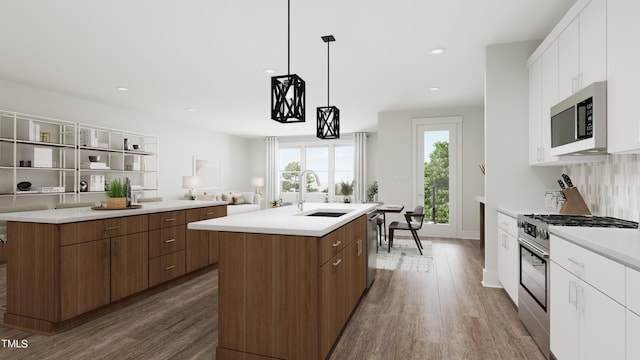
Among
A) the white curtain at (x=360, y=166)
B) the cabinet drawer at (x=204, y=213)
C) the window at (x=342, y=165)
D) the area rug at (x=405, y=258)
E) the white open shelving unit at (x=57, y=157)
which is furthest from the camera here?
the window at (x=342, y=165)

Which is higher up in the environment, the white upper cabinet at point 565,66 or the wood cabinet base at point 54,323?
the white upper cabinet at point 565,66

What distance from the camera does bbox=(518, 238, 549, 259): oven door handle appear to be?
2059 mm

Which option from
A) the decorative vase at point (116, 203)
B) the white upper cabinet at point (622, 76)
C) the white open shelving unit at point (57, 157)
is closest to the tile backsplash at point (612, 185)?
the white upper cabinet at point (622, 76)

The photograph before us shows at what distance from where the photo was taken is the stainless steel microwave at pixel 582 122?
6.60ft

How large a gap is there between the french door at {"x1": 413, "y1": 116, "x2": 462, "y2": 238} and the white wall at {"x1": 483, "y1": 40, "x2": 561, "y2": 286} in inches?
124

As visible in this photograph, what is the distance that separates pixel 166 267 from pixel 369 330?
213 cm

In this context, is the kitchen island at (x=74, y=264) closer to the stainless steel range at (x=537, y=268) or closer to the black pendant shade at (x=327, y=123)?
the black pendant shade at (x=327, y=123)

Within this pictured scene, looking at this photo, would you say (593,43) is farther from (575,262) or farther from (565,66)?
(575,262)

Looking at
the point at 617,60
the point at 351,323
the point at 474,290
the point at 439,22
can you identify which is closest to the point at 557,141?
the point at 617,60

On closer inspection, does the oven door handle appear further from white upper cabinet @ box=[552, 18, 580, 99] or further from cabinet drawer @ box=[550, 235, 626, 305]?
white upper cabinet @ box=[552, 18, 580, 99]

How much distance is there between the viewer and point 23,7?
281 cm

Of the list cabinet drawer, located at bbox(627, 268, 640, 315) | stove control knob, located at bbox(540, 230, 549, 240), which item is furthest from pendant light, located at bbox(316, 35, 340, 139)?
cabinet drawer, located at bbox(627, 268, 640, 315)

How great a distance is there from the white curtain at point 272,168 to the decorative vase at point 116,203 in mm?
7653

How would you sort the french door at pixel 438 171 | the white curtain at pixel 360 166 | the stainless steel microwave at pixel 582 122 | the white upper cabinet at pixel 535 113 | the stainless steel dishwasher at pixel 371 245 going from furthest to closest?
the white curtain at pixel 360 166, the french door at pixel 438 171, the stainless steel dishwasher at pixel 371 245, the white upper cabinet at pixel 535 113, the stainless steel microwave at pixel 582 122
